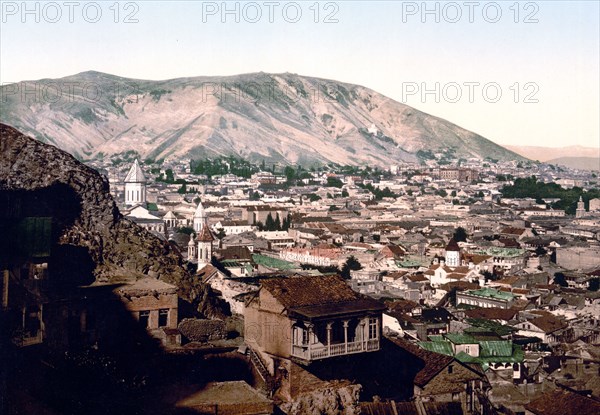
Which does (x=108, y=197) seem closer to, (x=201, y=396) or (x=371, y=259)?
(x=201, y=396)

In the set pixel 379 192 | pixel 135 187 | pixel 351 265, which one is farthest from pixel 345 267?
pixel 379 192

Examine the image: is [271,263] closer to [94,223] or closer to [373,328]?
[94,223]

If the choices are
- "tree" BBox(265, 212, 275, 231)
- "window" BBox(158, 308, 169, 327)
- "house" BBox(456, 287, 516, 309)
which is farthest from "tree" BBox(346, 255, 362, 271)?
"window" BBox(158, 308, 169, 327)

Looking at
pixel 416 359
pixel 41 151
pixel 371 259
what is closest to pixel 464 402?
pixel 416 359

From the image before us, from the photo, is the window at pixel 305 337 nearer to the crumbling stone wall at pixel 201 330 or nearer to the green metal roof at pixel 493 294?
the crumbling stone wall at pixel 201 330

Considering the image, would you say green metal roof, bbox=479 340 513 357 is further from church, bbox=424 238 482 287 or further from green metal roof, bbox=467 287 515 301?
church, bbox=424 238 482 287

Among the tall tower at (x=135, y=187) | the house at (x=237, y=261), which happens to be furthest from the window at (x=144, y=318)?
the tall tower at (x=135, y=187)
